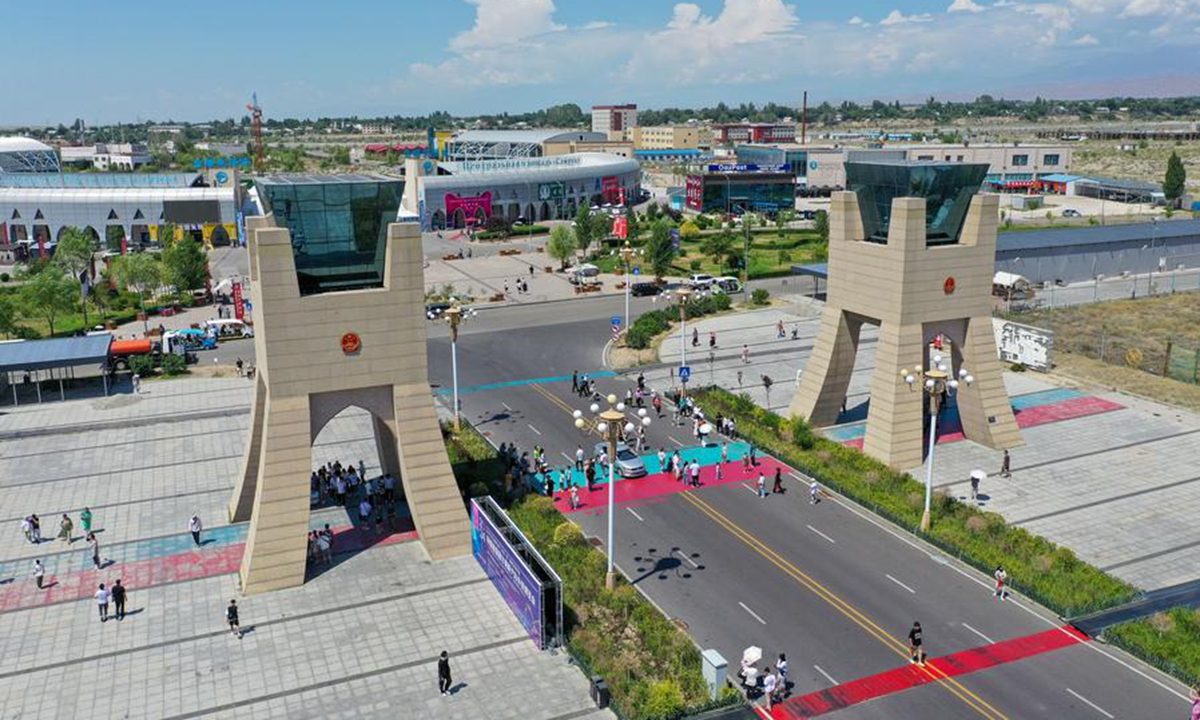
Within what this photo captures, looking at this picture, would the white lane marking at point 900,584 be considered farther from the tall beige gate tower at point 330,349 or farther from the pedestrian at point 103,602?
the pedestrian at point 103,602

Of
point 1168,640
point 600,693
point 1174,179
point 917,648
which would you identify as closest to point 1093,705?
point 1168,640

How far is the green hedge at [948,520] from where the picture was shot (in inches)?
1218

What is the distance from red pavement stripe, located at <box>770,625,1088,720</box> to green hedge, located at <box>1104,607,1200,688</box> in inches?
51.6

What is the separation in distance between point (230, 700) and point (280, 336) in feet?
40.0

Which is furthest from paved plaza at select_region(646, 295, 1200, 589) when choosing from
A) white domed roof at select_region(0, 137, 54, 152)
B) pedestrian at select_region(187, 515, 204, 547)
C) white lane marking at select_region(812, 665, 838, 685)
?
white domed roof at select_region(0, 137, 54, 152)

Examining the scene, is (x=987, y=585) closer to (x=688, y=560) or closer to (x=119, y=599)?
(x=688, y=560)

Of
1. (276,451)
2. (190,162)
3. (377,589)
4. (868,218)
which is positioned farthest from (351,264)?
(190,162)

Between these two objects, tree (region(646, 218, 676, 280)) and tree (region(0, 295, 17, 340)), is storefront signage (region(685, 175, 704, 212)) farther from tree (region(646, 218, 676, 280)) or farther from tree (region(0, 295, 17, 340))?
tree (region(0, 295, 17, 340))

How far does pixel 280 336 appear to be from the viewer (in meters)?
32.0

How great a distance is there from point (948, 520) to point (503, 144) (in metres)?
141

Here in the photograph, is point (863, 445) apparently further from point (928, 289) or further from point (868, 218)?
point (868, 218)

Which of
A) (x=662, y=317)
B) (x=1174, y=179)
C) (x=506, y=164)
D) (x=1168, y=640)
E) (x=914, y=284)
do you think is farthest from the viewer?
(x=506, y=164)

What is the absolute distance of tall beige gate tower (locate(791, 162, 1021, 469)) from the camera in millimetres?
41906

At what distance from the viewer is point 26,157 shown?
142000 mm
